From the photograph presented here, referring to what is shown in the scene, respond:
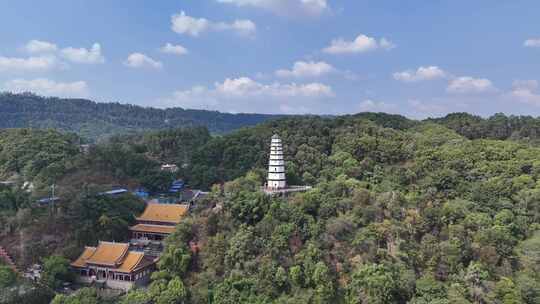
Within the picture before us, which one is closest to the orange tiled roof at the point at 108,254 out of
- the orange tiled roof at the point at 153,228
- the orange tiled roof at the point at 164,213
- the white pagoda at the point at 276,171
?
the orange tiled roof at the point at 153,228

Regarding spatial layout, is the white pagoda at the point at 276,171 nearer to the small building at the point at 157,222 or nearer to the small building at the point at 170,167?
the small building at the point at 157,222

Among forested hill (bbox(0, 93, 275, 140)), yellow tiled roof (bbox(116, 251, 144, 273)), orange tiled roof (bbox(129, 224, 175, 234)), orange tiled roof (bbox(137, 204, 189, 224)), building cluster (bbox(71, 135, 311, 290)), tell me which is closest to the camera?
yellow tiled roof (bbox(116, 251, 144, 273))

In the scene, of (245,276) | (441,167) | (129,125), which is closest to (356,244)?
(245,276)

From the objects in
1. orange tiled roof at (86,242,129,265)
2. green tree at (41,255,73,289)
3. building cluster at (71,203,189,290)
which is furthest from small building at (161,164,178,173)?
green tree at (41,255,73,289)

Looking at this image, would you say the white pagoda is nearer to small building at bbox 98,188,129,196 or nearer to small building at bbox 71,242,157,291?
small building at bbox 71,242,157,291

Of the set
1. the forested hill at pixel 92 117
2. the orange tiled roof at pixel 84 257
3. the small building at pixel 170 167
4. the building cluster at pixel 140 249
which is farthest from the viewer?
the forested hill at pixel 92 117

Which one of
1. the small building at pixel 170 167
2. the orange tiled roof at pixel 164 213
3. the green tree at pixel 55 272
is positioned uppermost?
the small building at pixel 170 167

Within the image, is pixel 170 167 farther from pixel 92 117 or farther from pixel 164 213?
pixel 92 117
